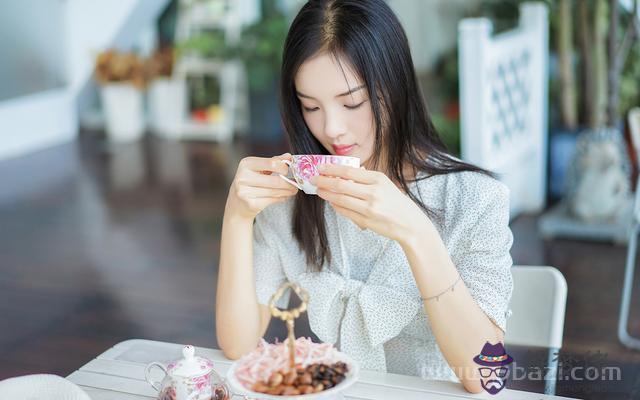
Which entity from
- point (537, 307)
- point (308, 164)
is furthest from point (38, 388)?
point (537, 307)

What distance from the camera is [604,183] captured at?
12.9 feet

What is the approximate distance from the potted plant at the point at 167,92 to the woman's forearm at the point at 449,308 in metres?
5.31

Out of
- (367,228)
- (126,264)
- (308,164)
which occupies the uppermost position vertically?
(308,164)

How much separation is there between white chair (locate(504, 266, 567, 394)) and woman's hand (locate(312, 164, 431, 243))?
412 millimetres

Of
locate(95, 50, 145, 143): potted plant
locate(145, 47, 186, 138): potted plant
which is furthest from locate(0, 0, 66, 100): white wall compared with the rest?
locate(145, 47, 186, 138): potted plant

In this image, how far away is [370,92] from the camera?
142 cm

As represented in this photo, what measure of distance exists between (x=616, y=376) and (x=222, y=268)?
0.67 meters

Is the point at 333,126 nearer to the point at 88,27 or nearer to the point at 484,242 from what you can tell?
the point at 484,242

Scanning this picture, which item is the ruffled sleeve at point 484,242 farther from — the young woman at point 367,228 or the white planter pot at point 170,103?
the white planter pot at point 170,103

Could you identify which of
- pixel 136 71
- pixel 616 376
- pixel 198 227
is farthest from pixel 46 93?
pixel 616 376

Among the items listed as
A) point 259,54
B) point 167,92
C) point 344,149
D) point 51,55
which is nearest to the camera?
point 344,149

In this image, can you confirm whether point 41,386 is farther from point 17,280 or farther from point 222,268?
point 17,280

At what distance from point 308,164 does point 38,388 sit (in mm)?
495

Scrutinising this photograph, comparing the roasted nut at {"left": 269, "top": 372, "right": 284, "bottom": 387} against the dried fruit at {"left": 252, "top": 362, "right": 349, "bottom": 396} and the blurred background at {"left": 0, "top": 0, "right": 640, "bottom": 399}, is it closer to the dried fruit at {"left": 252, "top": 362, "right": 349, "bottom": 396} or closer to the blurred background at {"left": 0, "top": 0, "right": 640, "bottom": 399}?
the dried fruit at {"left": 252, "top": 362, "right": 349, "bottom": 396}
